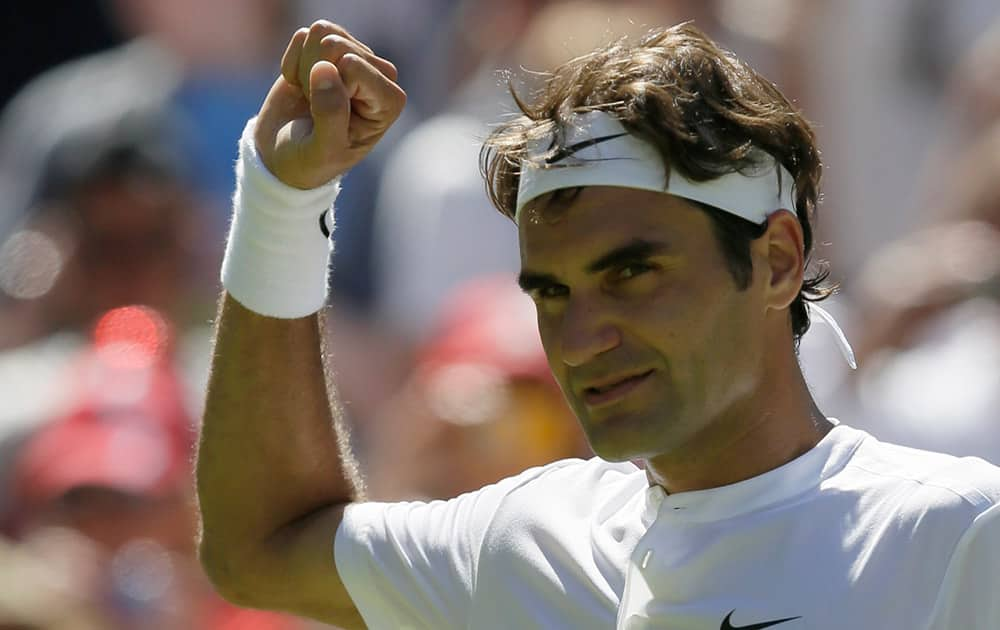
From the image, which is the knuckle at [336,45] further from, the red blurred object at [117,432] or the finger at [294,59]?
the red blurred object at [117,432]

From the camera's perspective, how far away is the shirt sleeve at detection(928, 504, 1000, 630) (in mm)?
2711

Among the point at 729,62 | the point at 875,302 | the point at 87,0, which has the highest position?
the point at 729,62

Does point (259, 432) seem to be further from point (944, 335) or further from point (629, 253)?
point (944, 335)

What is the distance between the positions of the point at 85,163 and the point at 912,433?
9.00ft

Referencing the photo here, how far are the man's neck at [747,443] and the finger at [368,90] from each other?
70 centimetres

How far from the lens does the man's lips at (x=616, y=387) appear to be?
2922 mm

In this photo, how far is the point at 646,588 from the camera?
9.70ft

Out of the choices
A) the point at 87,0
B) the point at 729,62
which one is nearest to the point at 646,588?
the point at 729,62

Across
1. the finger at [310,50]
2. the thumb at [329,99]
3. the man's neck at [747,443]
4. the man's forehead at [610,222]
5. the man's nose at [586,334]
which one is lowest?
the man's neck at [747,443]

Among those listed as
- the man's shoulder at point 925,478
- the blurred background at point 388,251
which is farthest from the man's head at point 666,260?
the blurred background at point 388,251

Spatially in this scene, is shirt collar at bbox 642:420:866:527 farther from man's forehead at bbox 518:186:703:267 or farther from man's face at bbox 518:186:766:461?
man's forehead at bbox 518:186:703:267

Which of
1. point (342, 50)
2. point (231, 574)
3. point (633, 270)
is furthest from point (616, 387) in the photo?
point (231, 574)

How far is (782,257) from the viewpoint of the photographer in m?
3.05

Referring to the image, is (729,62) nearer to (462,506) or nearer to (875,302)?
(462,506)
